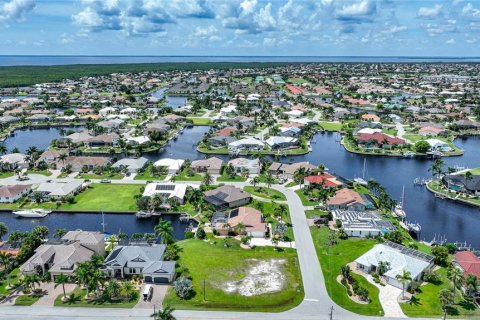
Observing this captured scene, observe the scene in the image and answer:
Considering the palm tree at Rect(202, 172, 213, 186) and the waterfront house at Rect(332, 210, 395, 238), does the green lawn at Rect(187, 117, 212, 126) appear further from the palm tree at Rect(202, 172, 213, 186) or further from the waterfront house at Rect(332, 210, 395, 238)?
the waterfront house at Rect(332, 210, 395, 238)

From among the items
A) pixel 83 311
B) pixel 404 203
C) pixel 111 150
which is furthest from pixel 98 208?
pixel 404 203

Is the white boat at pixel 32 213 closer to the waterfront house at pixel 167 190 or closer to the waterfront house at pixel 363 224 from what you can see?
Result: the waterfront house at pixel 167 190

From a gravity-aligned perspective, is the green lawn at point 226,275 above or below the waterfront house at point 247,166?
below

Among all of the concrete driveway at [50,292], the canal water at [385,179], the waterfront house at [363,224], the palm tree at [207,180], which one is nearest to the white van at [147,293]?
the concrete driveway at [50,292]

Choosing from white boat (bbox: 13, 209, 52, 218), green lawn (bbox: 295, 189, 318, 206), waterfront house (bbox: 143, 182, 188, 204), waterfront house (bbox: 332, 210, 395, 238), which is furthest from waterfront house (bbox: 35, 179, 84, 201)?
waterfront house (bbox: 332, 210, 395, 238)

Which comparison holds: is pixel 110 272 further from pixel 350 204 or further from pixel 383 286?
pixel 350 204
